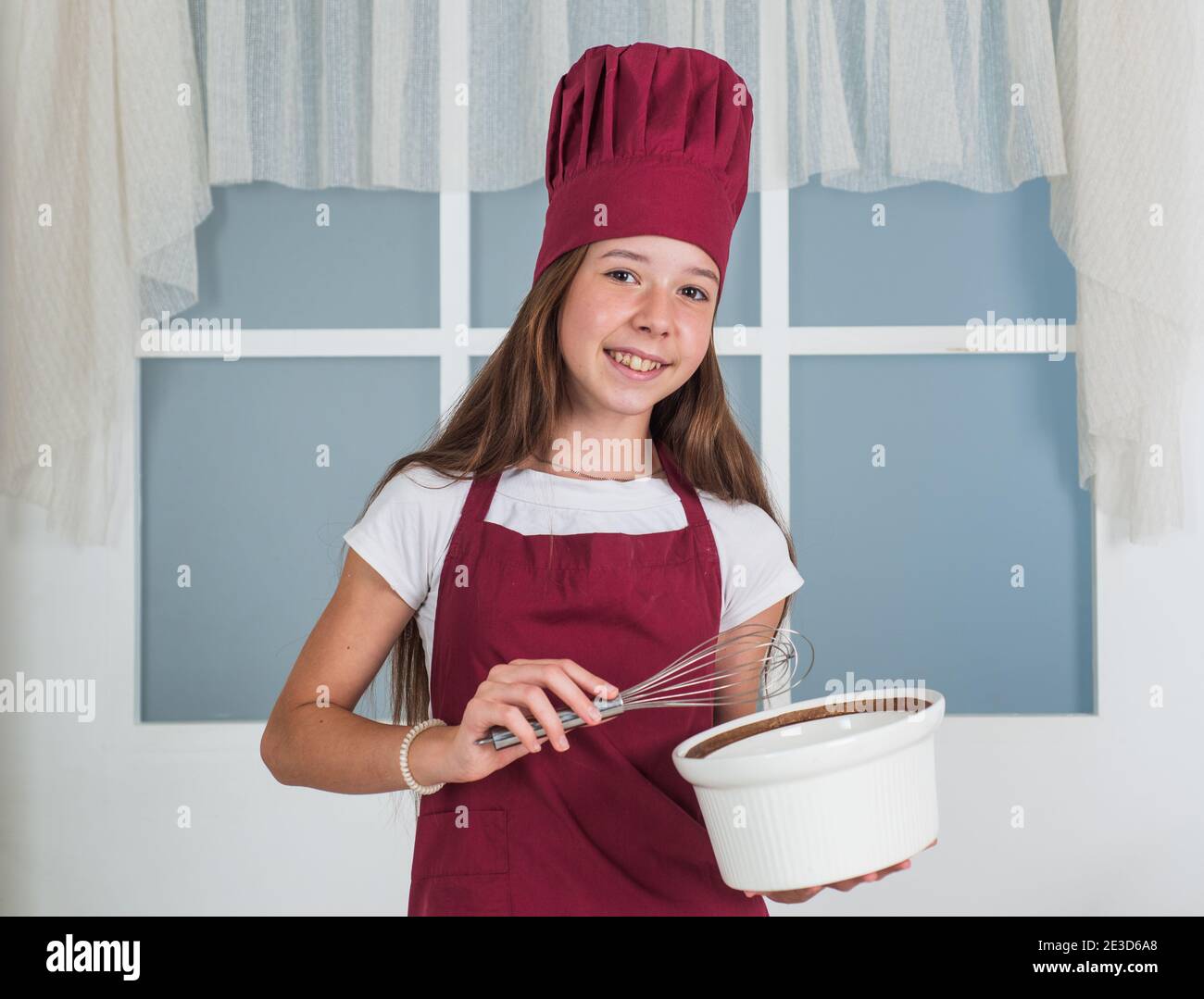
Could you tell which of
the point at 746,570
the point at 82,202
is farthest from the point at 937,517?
the point at 82,202

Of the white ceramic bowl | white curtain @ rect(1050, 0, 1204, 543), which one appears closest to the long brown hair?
the white ceramic bowl

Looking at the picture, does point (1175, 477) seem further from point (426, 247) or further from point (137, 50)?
point (137, 50)

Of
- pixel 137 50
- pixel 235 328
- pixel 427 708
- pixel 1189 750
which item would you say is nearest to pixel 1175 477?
pixel 1189 750

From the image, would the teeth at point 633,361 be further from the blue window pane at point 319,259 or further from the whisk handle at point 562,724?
the blue window pane at point 319,259

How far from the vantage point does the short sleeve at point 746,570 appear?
96 centimetres

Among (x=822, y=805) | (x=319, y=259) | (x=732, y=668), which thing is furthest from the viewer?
(x=319, y=259)

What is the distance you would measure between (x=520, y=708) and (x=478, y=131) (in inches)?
36.0

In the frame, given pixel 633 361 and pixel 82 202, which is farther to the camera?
pixel 82 202

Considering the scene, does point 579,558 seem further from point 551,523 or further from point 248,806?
point 248,806

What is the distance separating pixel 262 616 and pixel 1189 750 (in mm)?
1243

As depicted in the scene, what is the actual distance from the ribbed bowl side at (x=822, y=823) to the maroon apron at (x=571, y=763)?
177 mm

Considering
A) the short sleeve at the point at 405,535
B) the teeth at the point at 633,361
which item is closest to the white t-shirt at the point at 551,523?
the short sleeve at the point at 405,535

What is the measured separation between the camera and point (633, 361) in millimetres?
889

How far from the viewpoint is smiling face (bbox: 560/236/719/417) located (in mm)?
873
